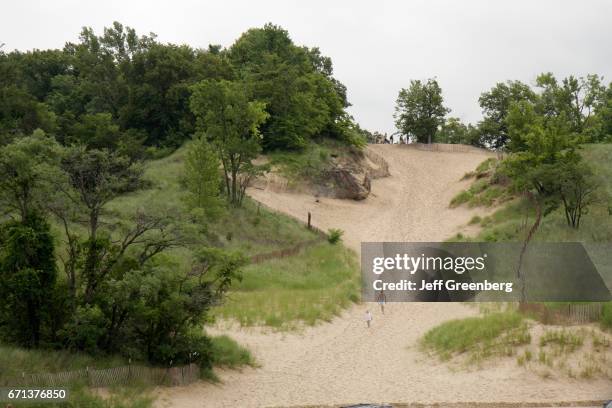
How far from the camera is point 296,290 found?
35938 millimetres

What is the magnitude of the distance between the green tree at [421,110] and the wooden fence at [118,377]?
6262 cm

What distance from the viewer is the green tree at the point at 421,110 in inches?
3184

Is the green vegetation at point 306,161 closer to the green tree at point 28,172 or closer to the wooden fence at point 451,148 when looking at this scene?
the wooden fence at point 451,148

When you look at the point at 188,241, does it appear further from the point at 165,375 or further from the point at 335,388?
the point at 335,388

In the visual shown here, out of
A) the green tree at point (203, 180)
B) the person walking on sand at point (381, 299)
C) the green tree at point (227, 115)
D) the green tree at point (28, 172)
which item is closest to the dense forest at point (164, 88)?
the green tree at point (227, 115)

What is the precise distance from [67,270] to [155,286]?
3775 millimetres

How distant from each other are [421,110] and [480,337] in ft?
189

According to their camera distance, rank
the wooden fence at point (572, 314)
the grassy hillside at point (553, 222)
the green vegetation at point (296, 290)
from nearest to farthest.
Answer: the wooden fence at point (572, 314) → the green vegetation at point (296, 290) → the grassy hillside at point (553, 222)

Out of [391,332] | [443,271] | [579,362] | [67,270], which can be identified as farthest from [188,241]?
[443,271]

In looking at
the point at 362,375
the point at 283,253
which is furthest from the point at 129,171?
the point at 283,253

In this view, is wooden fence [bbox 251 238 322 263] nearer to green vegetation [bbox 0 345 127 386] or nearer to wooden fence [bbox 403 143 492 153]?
green vegetation [bbox 0 345 127 386]

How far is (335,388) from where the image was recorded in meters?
24.3

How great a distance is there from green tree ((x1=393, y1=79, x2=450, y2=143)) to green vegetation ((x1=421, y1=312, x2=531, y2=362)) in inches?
2135

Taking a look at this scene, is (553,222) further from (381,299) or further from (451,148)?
(451,148)
